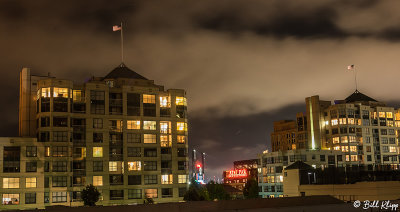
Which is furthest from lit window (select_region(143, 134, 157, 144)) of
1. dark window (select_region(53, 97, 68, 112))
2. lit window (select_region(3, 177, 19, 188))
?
lit window (select_region(3, 177, 19, 188))

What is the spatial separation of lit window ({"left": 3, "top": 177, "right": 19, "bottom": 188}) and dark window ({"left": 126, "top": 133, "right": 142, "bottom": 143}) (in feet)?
92.7

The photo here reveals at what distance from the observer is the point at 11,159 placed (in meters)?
104

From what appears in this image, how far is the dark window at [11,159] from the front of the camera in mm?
102812

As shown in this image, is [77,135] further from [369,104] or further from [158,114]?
[369,104]

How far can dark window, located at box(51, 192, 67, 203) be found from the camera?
106 metres

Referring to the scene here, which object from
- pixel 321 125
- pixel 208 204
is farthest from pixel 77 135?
pixel 321 125

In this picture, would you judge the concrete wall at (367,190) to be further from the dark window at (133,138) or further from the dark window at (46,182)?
the dark window at (46,182)

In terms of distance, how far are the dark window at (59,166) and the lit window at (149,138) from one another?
70.0 feet

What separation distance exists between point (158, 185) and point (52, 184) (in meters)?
26.2

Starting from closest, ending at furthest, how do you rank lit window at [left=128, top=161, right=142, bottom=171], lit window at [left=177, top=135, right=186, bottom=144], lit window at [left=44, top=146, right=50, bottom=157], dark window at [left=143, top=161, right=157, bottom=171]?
lit window at [left=44, top=146, right=50, bottom=157] < lit window at [left=128, top=161, right=142, bottom=171] < dark window at [left=143, top=161, right=157, bottom=171] < lit window at [left=177, top=135, right=186, bottom=144]

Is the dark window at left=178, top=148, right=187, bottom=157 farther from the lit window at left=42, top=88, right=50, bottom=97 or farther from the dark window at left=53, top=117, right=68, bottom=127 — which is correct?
the lit window at left=42, top=88, right=50, bottom=97

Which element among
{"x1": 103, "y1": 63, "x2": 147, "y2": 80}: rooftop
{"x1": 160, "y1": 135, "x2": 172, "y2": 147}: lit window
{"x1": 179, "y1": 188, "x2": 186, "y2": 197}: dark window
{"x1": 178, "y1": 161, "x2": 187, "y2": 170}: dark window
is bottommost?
{"x1": 179, "y1": 188, "x2": 186, "y2": 197}: dark window

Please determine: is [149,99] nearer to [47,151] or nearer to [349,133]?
[47,151]

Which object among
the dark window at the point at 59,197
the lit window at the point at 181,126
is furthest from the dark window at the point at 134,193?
the lit window at the point at 181,126
